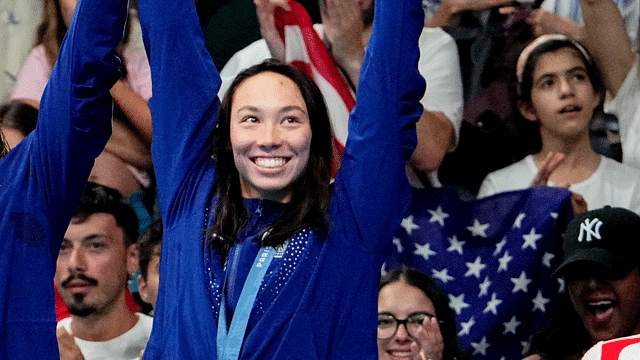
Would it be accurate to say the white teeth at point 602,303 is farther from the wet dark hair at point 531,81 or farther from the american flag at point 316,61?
the american flag at point 316,61

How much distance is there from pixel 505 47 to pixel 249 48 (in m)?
0.87

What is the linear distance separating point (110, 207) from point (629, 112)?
5.64ft

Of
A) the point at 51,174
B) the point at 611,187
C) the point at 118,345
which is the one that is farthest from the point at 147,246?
the point at 611,187

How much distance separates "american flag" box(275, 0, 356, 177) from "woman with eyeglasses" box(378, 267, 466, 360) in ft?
1.98

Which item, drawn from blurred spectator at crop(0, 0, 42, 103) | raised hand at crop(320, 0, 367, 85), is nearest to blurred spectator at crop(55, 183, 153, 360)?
blurred spectator at crop(0, 0, 42, 103)

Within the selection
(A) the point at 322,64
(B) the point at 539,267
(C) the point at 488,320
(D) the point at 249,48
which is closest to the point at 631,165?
(B) the point at 539,267

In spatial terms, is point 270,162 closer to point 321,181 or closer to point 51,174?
point 321,181

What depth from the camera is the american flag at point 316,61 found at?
3295 millimetres

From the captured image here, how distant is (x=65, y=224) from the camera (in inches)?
86.7

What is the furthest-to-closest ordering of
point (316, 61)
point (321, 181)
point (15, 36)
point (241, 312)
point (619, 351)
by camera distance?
point (15, 36) → point (316, 61) → point (321, 181) → point (241, 312) → point (619, 351)

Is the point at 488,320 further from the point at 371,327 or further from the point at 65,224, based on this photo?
the point at 65,224

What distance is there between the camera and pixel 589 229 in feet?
9.49

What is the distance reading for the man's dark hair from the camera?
319 centimetres

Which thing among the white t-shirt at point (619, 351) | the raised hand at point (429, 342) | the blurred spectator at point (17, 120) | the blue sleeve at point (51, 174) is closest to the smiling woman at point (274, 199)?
the blue sleeve at point (51, 174)
